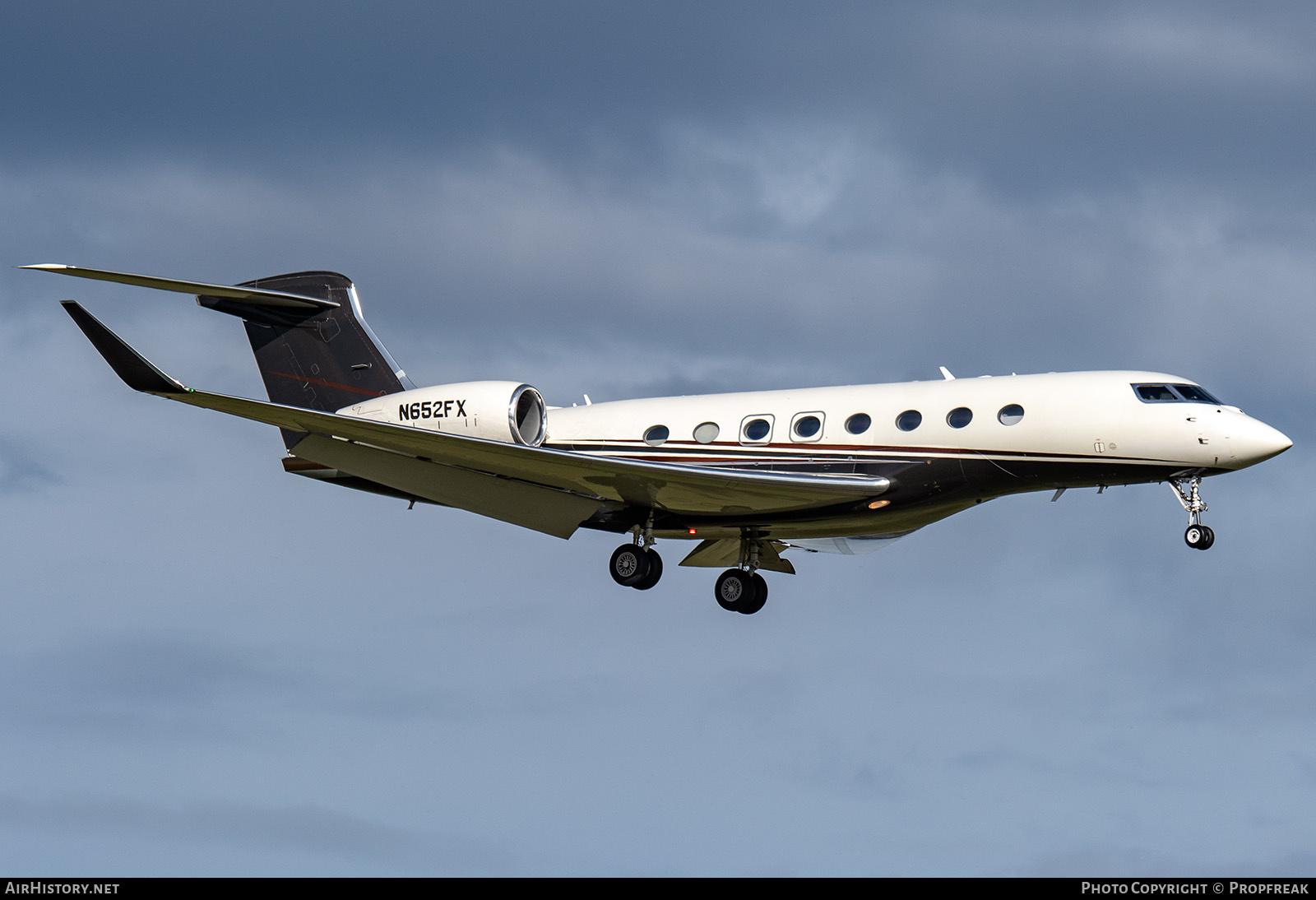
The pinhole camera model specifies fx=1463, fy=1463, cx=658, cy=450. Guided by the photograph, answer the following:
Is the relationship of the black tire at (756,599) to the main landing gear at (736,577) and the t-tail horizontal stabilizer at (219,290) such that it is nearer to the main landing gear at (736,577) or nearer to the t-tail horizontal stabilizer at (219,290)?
the main landing gear at (736,577)

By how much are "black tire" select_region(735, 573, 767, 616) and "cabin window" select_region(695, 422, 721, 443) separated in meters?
2.93

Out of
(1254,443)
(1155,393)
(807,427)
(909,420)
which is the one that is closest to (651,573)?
(807,427)

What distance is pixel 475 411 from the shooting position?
77.0 ft

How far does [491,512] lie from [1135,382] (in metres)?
10.7

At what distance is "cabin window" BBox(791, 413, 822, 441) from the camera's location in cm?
2305

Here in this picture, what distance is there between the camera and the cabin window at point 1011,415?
71.2 feet

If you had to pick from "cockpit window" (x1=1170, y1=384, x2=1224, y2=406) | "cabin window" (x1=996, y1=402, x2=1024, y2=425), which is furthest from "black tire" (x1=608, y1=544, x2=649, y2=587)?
"cockpit window" (x1=1170, y1=384, x2=1224, y2=406)

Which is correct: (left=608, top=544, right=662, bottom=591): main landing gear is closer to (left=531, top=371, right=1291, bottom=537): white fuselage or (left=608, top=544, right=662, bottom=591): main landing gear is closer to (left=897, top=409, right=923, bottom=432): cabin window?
(left=531, top=371, right=1291, bottom=537): white fuselage

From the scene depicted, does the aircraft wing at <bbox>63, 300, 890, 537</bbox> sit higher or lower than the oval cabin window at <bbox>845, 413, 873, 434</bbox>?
lower

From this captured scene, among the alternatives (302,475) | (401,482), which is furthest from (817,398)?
(302,475)

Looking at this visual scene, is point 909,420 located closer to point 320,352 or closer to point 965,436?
point 965,436

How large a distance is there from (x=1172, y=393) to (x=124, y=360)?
575 inches

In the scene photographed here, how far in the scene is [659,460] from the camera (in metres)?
24.4

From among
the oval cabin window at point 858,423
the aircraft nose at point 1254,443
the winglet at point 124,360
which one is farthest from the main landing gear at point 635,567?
the aircraft nose at point 1254,443
